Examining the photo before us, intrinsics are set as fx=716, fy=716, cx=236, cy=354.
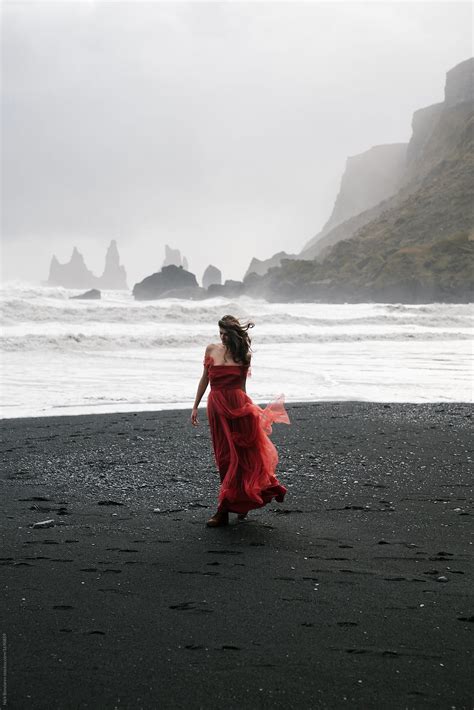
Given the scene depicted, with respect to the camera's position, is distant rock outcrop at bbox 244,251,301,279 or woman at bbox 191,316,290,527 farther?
distant rock outcrop at bbox 244,251,301,279

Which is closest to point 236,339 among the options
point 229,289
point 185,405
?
point 185,405

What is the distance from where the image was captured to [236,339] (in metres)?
5.76

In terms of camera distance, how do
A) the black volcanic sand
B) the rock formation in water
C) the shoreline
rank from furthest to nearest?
the rock formation in water
the shoreline
the black volcanic sand

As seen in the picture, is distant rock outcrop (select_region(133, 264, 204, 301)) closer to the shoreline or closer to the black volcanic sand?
the shoreline

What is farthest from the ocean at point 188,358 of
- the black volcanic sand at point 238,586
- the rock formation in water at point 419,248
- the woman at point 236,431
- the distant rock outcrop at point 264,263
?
the distant rock outcrop at point 264,263

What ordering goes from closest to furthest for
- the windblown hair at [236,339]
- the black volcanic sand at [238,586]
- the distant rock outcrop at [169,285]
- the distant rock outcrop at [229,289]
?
Answer: 1. the black volcanic sand at [238,586]
2. the windblown hair at [236,339]
3. the distant rock outcrop at [229,289]
4. the distant rock outcrop at [169,285]

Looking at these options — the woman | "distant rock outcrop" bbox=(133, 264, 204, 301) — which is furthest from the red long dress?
"distant rock outcrop" bbox=(133, 264, 204, 301)

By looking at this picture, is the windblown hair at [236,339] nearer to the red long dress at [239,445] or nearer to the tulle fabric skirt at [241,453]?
the red long dress at [239,445]

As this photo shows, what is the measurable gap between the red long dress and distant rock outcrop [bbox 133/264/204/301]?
10722 centimetres

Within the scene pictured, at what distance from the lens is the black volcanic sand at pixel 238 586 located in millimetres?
3092

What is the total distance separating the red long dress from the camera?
5.58 m

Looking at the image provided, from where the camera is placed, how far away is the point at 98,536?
5.34 meters

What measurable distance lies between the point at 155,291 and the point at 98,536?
11049 cm

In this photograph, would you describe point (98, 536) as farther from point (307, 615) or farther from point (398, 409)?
point (398, 409)
